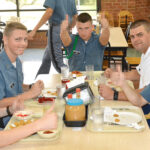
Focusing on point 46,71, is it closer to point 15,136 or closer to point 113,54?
point 113,54

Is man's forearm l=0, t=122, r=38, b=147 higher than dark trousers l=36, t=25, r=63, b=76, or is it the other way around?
dark trousers l=36, t=25, r=63, b=76

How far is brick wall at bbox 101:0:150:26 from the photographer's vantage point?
8211mm

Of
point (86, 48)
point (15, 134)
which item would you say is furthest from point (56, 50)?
point (15, 134)

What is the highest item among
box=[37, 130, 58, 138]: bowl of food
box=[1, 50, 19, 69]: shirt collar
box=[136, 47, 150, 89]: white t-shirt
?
box=[1, 50, 19, 69]: shirt collar

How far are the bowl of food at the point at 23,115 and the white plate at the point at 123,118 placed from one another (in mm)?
484

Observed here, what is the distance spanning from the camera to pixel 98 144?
152 centimetres

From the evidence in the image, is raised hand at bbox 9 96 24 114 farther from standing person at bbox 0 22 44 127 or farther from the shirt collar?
the shirt collar

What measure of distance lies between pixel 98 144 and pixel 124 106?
22.0 inches

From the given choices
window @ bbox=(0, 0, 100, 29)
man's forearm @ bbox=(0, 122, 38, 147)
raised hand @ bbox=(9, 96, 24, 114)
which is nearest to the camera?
man's forearm @ bbox=(0, 122, 38, 147)

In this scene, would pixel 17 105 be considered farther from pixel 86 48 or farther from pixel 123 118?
pixel 86 48

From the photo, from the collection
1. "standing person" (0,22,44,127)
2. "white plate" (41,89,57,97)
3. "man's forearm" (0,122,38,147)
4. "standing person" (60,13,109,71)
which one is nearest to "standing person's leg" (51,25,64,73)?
"standing person" (60,13,109,71)

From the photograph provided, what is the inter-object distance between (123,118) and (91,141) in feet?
1.17

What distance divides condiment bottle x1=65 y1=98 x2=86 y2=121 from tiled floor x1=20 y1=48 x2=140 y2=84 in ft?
11.6

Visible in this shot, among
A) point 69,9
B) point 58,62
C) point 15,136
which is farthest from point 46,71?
point 15,136
